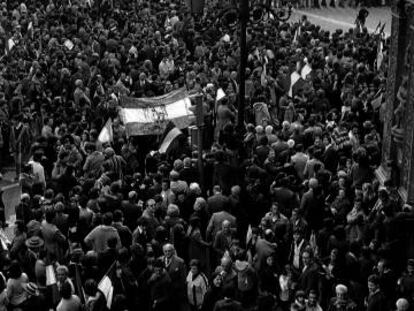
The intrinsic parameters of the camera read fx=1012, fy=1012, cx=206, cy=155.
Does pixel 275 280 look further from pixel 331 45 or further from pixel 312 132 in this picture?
pixel 331 45

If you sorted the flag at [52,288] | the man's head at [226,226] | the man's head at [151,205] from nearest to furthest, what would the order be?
the flag at [52,288]
the man's head at [226,226]
the man's head at [151,205]

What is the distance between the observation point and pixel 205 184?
16938 millimetres

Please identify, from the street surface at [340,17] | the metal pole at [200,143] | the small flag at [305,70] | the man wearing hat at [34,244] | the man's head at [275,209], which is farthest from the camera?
the street surface at [340,17]

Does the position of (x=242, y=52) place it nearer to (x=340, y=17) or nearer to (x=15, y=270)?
(x=15, y=270)

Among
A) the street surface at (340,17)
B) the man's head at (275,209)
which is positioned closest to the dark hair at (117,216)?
the man's head at (275,209)

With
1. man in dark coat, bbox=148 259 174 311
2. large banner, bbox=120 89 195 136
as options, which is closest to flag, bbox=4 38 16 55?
large banner, bbox=120 89 195 136

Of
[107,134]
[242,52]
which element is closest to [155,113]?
[107,134]

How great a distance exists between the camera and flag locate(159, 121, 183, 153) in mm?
18422

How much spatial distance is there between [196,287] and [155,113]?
6995 mm

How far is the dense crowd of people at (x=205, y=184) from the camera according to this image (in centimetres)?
1279

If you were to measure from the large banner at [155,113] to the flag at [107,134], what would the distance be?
30 centimetres

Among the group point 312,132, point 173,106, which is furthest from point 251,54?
point 312,132

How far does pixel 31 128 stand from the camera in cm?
1984

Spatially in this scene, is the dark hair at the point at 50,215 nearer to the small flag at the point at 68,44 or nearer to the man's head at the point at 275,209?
the man's head at the point at 275,209
